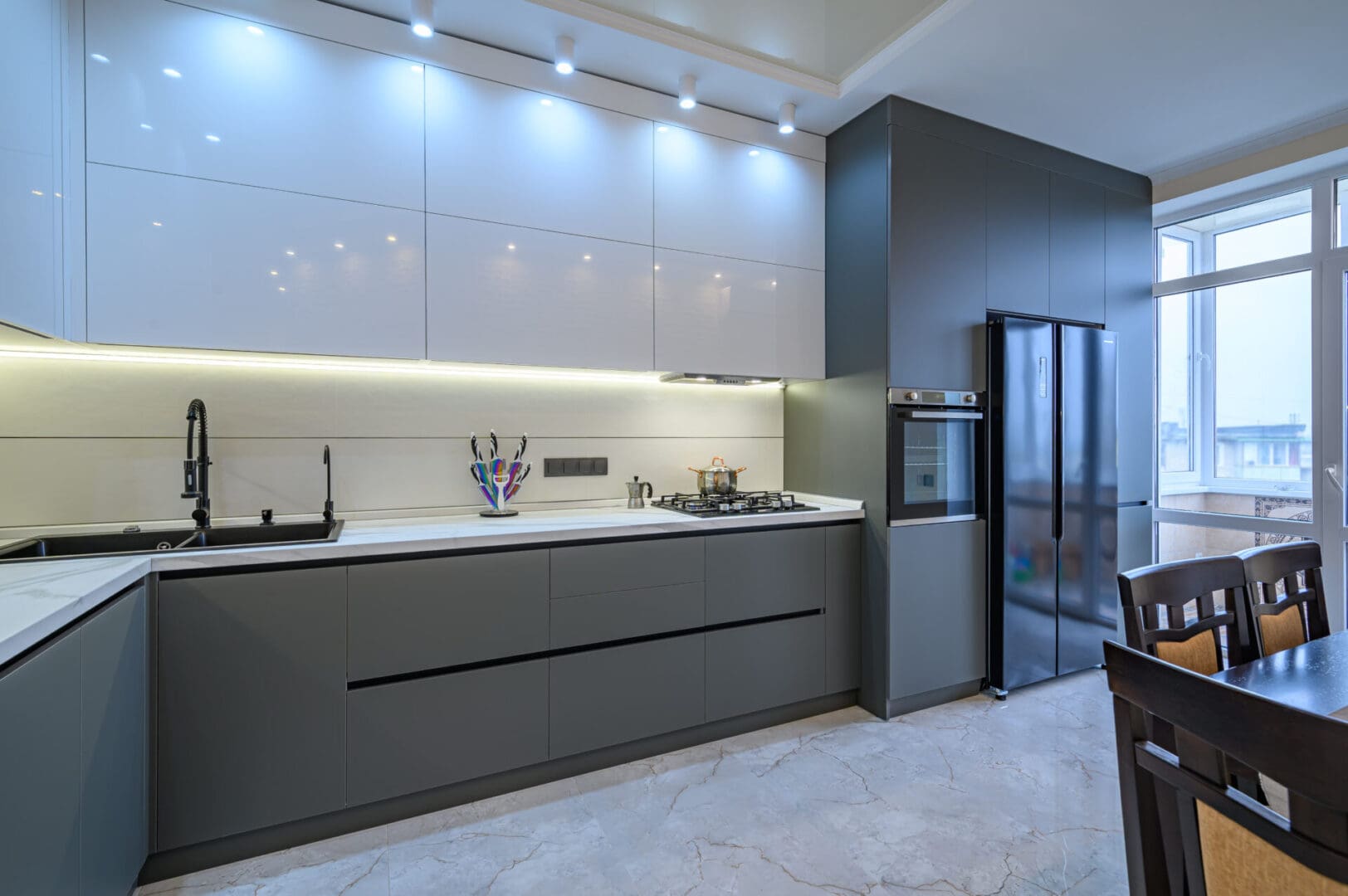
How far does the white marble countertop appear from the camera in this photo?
1.21 meters

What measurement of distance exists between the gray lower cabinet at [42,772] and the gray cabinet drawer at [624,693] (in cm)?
125

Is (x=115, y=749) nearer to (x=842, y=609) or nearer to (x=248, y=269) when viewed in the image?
(x=248, y=269)

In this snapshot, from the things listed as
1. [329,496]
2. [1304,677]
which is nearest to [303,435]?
[329,496]

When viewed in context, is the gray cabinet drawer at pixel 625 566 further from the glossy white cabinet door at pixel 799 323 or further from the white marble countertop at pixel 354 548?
the glossy white cabinet door at pixel 799 323

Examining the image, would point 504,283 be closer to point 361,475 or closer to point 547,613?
point 361,475

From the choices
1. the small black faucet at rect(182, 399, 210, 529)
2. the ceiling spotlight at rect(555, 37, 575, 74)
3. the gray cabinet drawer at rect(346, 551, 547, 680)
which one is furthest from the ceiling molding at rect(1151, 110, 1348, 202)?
the small black faucet at rect(182, 399, 210, 529)

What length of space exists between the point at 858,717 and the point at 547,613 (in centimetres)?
156

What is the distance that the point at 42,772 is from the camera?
1.14 metres

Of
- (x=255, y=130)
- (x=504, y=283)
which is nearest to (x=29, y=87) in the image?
(x=255, y=130)

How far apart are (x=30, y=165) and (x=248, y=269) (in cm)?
53

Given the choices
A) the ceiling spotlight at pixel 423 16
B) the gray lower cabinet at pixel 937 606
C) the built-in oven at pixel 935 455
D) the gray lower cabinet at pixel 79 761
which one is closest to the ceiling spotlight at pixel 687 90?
the ceiling spotlight at pixel 423 16

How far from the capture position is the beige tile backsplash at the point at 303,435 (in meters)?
2.00

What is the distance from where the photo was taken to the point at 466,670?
2055mm

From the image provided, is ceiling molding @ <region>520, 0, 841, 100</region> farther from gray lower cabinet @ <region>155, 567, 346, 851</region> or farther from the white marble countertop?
gray lower cabinet @ <region>155, 567, 346, 851</region>
